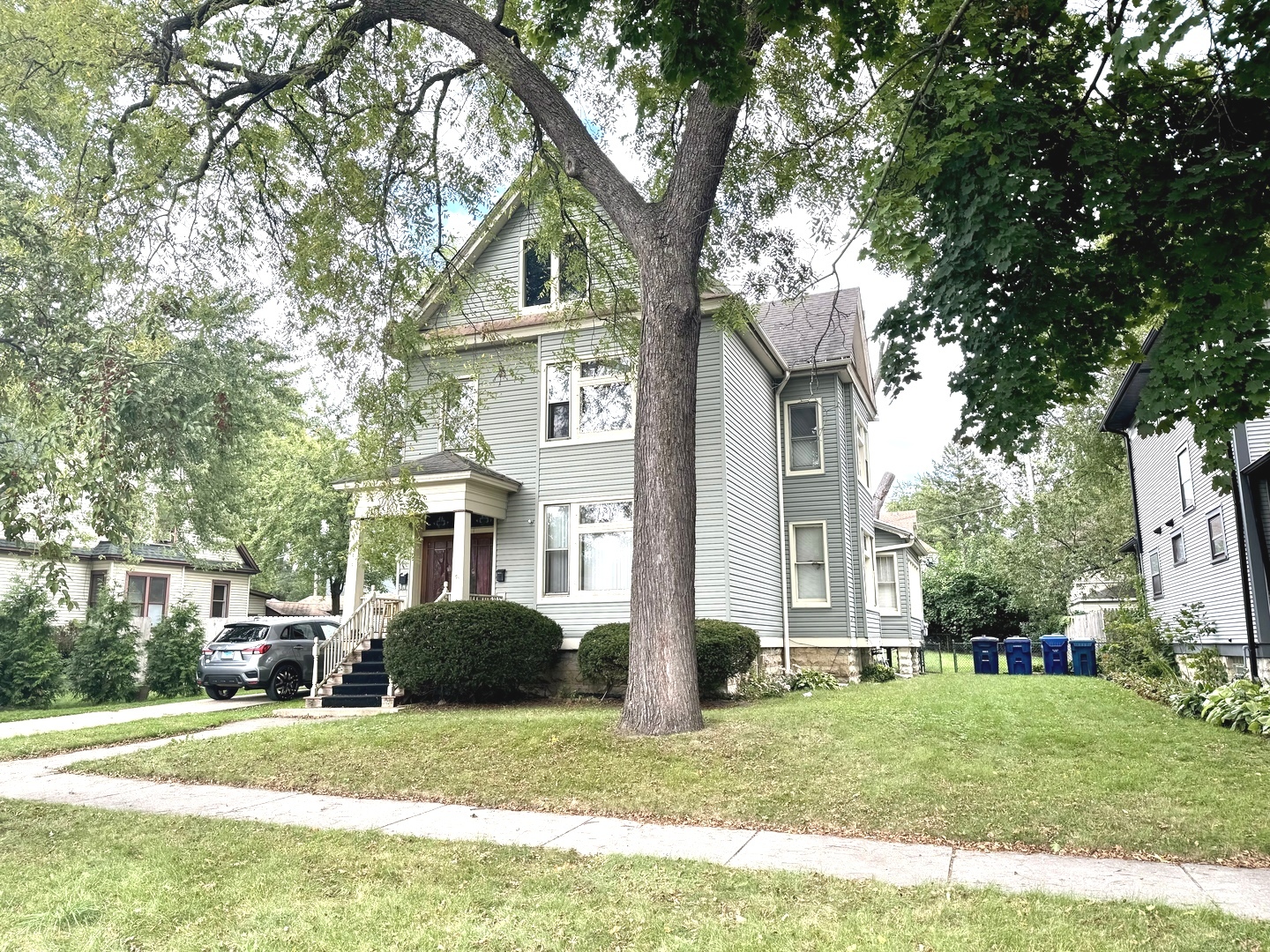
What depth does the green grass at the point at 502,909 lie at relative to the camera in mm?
3555

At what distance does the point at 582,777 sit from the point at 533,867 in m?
2.53

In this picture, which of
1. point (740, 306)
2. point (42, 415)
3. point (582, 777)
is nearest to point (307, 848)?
point (582, 777)

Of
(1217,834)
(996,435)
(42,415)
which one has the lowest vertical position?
(1217,834)

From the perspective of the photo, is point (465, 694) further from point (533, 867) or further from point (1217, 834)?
point (1217, 834)

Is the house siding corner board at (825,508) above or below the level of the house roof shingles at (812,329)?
below

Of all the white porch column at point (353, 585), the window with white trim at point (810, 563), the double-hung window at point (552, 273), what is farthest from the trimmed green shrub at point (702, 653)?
the double-hung window at point (552, 273)

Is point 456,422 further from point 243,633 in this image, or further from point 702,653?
point 243,633

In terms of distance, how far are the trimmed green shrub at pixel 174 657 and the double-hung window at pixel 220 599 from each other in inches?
256

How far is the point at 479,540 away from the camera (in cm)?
1575

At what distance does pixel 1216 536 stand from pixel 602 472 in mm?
10329

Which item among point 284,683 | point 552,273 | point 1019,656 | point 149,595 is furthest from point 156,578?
point 1019,656

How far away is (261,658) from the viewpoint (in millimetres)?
15922

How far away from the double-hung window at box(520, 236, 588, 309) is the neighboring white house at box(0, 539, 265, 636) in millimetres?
12154

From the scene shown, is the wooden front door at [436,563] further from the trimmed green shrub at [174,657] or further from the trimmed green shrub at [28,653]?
the trimmed green shrub at [28,653]
